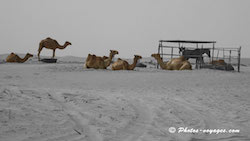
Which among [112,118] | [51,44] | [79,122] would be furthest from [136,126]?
[51,44]

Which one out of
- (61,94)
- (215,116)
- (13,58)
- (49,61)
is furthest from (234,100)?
(13,58)

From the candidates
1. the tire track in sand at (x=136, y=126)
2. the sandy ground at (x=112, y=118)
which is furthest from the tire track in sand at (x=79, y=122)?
the tire track in sand at (x=136, y=126)

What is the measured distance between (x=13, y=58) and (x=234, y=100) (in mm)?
16989

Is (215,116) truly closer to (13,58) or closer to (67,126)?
(67,126)

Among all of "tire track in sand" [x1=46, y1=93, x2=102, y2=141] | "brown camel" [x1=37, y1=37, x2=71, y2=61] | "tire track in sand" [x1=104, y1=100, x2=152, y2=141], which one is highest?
"brown camel" [x1=37, y1=37, x2=71, y2=61]

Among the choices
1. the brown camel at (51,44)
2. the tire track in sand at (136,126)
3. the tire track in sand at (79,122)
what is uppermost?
the brown camel at (51,44)

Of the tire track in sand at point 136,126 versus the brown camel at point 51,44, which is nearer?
the tire track in sand at point 136,126

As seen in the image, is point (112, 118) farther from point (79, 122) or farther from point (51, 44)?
point (51, 44)

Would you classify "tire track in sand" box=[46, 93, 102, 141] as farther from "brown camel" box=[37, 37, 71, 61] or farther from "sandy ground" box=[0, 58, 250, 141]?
"brown camel" box=[37, 37, 71, 61]

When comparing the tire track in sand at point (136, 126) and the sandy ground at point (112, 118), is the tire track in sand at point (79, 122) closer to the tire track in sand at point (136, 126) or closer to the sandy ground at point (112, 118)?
the sandy ground at point (112, 118)

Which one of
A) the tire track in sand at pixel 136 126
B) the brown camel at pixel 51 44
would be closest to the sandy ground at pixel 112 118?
the tire track in sand at pixel 136 126

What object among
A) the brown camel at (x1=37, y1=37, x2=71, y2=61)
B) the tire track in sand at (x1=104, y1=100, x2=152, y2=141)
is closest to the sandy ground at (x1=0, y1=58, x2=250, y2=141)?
the tire track in sand at (x1=104, y1=100, x2=152, y2=141)

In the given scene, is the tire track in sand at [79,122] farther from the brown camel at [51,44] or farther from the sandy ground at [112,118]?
the brown camel at [51,44]

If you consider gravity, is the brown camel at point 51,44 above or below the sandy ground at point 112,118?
above
